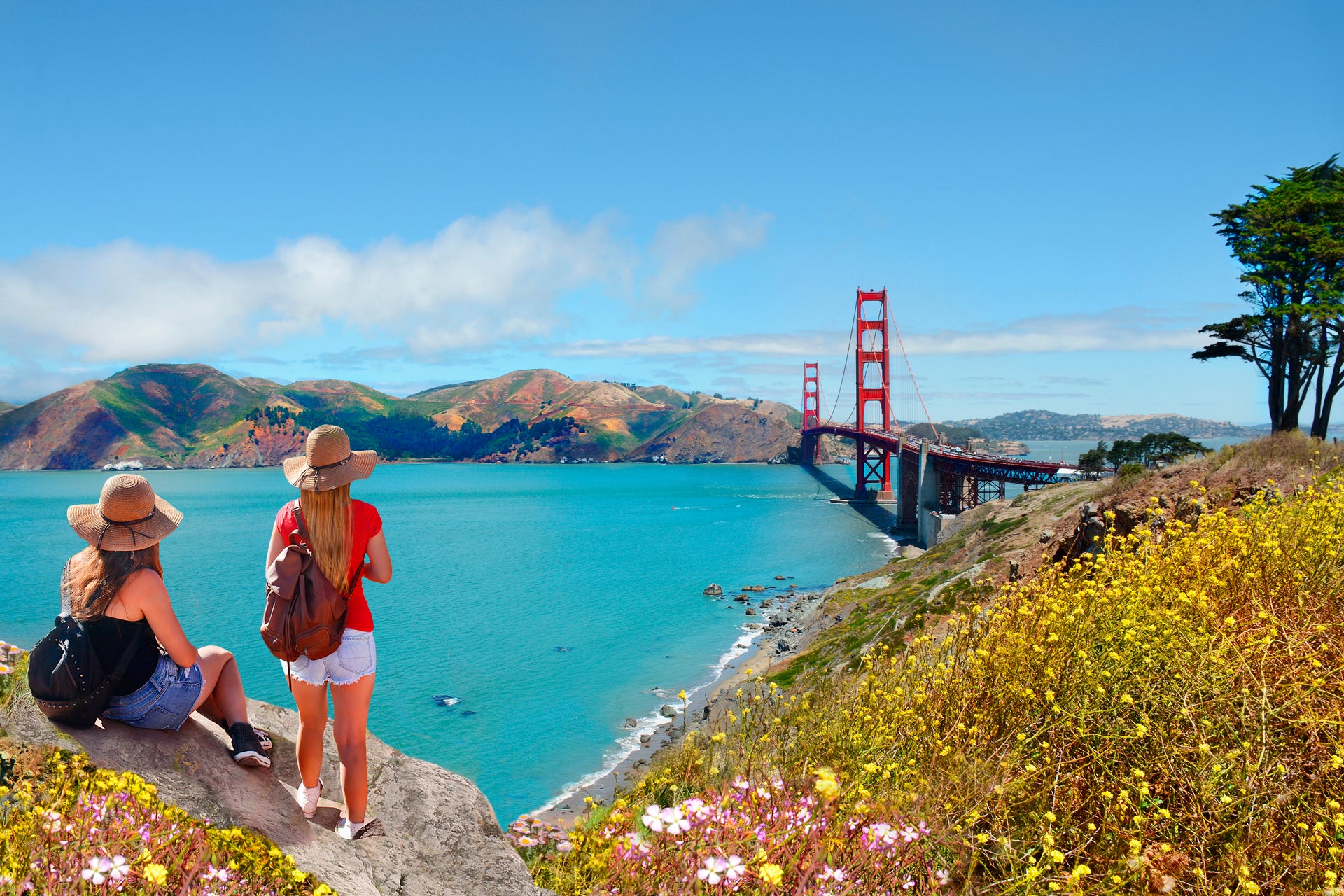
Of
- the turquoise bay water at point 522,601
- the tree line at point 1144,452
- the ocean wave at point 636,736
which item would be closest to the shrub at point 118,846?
the ocean wave at point 636,736

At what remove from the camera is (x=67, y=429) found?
182500mm

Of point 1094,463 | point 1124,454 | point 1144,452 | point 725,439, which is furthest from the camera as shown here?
point 725,439

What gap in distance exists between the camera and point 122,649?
127 inches

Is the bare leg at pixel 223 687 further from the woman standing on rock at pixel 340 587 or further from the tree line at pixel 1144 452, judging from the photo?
the tree line at pixel 1144 452

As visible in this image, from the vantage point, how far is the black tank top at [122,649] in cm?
320

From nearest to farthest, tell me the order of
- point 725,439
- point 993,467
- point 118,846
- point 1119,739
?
point 118,846 → point 1119,739 → point 993,467 → point 725,439

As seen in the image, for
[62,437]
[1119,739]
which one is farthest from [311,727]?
[62,437]

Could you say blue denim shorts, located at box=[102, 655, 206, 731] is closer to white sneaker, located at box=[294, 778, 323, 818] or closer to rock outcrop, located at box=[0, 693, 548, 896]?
rock outcrop, located at box=[0, 693, 548, 896]

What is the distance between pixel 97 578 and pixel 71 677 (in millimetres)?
410

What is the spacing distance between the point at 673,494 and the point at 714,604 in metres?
60.9

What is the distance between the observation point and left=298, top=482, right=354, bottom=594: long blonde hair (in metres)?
3.28

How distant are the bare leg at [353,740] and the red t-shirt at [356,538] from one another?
0.31 meters

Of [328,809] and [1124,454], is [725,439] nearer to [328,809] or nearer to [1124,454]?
[1124,454]

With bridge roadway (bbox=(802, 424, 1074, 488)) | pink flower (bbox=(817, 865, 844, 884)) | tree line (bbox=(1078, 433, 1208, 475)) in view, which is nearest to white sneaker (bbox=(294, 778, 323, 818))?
pink flower (bbox=(817, 865, 844, 884))
